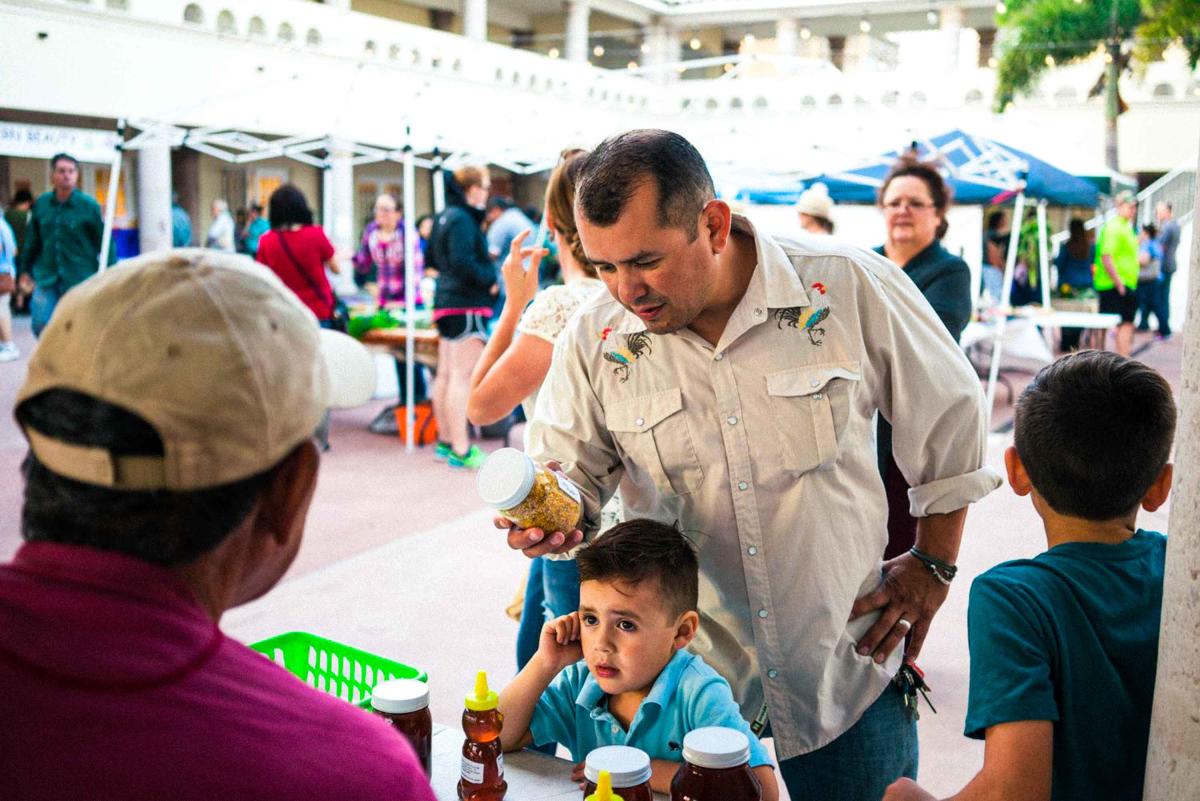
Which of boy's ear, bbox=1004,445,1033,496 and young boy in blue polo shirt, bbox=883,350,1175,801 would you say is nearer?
young boy in blue polo shirt, bbox=883,350,1175,801

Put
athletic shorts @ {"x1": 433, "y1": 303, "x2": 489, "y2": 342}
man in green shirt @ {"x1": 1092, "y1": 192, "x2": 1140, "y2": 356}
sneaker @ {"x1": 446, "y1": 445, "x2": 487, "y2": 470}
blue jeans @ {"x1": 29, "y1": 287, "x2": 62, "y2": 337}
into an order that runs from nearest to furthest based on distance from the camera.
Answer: athletic shorts @ {"x1": 433, "y1": 303, "x2": 489, "y2": 342}
sneaker @ {"x1": 446, "y1": 445, "x2": 487, "y2": 470}
blue jeans @ {"x1": 29, "y1": 287, "x2": 62, "y2": 337}
man in green shirt @ {"x1": 1092, "y1": 192, "x2": 1140, "y2": 356}

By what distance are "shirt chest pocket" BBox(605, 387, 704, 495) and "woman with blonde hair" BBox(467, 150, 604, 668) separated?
0.76 meters

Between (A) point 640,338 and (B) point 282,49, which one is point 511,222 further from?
(B) point 282,49

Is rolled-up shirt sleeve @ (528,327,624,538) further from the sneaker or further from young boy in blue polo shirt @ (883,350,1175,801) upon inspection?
the sneaker

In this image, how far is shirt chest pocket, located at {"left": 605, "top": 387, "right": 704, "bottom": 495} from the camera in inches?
84.4

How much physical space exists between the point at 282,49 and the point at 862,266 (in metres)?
20.3

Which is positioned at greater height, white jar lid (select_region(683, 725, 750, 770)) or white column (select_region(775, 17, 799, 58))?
white column (select_region(775, 17, 799, 58))

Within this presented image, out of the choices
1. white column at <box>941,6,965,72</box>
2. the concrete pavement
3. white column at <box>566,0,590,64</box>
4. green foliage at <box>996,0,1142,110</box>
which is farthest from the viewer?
white column at <box>941,6,965,72</box>

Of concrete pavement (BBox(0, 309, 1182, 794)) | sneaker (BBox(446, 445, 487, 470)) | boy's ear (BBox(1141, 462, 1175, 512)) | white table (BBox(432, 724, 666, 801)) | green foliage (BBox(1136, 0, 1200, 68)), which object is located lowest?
concrete pavement (BBox(0, 309, 1182, 794))

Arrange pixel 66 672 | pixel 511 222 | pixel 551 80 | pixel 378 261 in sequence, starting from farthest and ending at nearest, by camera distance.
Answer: pixel 551 80 → pixel 378 261 → pixel 511 222 → pixel 66 672

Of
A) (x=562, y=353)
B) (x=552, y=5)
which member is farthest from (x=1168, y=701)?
(x=552, y=5)

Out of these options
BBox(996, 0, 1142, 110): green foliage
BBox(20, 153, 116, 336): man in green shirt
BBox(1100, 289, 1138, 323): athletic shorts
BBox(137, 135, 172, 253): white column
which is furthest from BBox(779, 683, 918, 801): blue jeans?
BBox(996, 0, 1142, 110): green foliage

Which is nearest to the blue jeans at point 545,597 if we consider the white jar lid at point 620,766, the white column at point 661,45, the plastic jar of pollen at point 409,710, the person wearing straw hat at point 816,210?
the plastic jar of pollen at point 409,710

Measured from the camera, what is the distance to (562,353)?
2281mm
